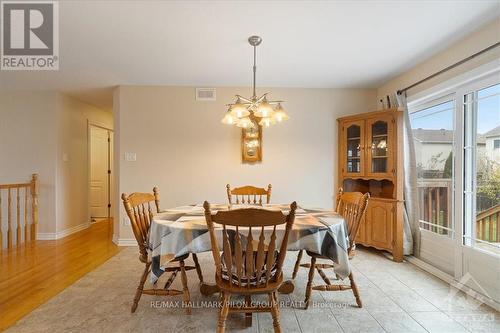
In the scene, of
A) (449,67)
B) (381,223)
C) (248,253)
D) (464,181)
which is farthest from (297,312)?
(449,67)

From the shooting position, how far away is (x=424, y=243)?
300 centimetres

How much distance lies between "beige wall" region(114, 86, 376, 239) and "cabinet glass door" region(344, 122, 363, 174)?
0.22m

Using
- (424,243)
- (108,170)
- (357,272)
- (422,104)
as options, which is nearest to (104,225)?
(108,170)

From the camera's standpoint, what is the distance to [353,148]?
366cm

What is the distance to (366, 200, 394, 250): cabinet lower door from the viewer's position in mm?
3154

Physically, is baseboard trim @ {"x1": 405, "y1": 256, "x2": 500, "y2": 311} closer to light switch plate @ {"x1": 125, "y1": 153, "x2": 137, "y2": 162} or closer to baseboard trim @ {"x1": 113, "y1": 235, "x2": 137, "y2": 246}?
baseboard trim @ {"x1": 113, "y1": 235, "x2": 137, "y2": 246}

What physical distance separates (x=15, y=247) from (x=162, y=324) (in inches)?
128

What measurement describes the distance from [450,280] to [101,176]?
6344 mm

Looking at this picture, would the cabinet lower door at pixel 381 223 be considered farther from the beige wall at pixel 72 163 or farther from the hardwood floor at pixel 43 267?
the beige wall at pixel 72 163

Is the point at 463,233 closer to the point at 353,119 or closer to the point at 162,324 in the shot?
the point at 353,119

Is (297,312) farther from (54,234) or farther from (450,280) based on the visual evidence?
(54,234)

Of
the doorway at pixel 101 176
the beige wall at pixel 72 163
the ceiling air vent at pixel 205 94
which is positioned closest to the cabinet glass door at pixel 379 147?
the ceiling air vent at pixel 205 94

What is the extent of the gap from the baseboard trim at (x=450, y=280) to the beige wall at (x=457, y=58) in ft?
6.50

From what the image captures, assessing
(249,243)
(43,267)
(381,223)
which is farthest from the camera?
(381,223)
